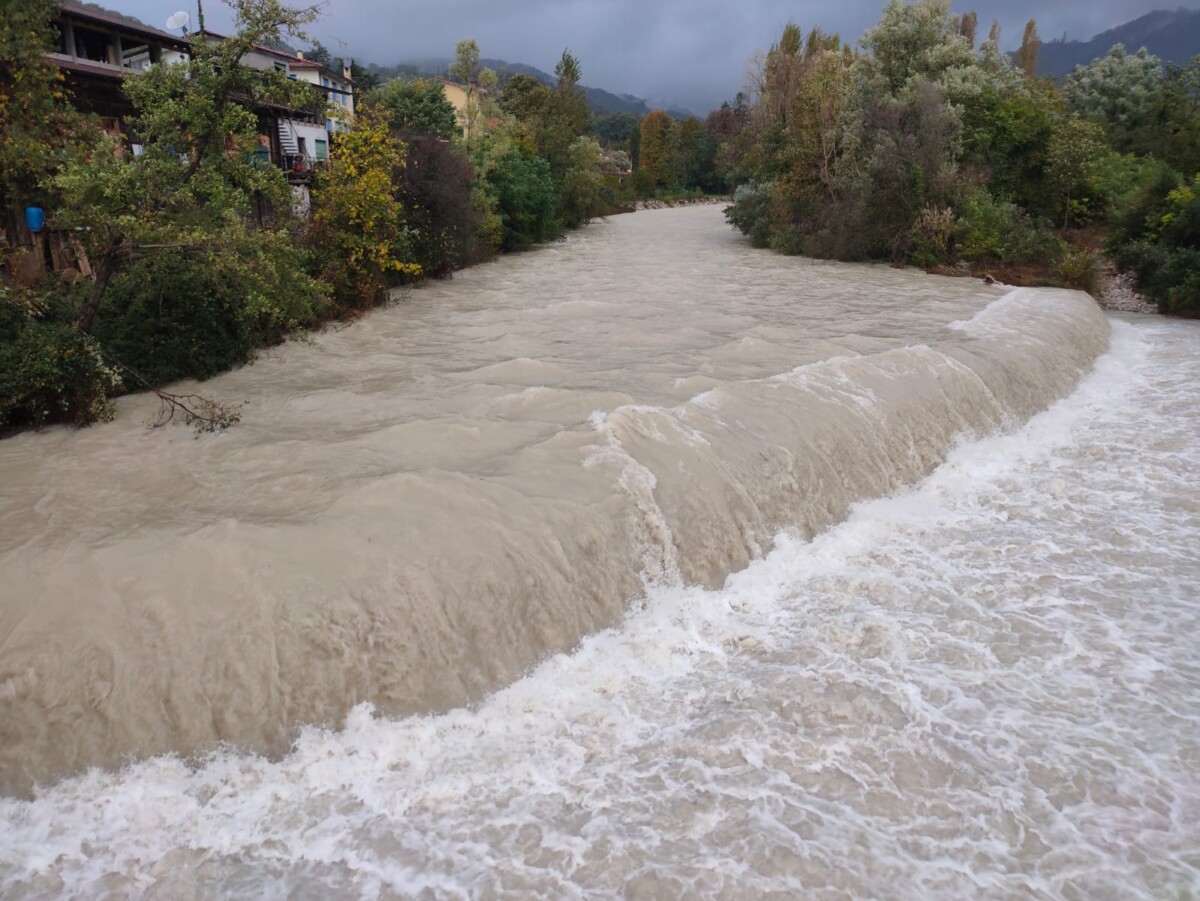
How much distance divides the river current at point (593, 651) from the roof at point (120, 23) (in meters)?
15.5

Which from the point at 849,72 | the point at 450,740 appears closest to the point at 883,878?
the point at 450,740

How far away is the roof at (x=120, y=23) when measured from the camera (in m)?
19.5

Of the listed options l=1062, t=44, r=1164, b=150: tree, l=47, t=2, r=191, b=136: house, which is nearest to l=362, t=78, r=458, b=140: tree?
l=47, t=2, r=191, b=136: house

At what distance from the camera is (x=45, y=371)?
8516 millimetres

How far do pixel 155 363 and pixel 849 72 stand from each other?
24934 mm

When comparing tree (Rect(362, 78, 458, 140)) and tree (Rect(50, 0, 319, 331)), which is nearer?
tree (Rect(50, 0, 319, 331))

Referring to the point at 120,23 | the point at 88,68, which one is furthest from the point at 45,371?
the point at 120,23

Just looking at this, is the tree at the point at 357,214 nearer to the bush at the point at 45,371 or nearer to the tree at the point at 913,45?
the bush at the point at 45,371

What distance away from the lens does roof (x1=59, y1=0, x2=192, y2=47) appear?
64.0 ft

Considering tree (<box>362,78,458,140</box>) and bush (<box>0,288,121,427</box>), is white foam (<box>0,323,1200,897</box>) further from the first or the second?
tree (<box>362,78,458,140</box>)

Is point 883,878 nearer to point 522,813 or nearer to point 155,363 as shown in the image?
point 522,813

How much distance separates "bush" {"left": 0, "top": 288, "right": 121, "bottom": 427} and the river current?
373 mm

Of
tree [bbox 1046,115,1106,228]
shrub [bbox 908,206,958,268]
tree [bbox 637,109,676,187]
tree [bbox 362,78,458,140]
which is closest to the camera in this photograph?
shrub [bbox 908,206,958,268]

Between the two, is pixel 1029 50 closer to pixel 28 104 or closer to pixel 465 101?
pixel 465 101
